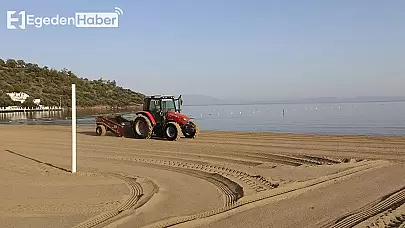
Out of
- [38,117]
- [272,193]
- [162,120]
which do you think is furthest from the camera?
[38,117]

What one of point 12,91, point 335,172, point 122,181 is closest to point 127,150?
point 122,181

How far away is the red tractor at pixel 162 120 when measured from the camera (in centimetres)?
1936

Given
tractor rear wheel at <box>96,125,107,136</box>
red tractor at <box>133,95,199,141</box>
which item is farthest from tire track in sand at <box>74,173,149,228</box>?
tractor rear wheel at <box>96,125,107,136</box>

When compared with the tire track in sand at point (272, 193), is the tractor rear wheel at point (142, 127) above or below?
above

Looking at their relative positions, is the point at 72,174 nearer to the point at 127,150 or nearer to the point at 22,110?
the point at 127,150

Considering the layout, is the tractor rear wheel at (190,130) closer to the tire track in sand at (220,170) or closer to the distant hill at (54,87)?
the tire track in sand at (220,170)

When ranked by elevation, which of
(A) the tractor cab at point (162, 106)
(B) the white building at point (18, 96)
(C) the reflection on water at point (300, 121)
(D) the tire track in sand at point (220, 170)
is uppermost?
(B) the white building at point (18, 96)

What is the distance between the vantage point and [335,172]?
420 inches

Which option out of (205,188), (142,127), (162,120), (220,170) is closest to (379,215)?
(205,188)

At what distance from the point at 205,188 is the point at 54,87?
9685 centimetres

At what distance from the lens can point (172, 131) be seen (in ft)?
62.3

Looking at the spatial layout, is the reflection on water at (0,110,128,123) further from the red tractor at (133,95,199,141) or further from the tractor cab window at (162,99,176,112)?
the tractor cab window at (162,99,176,112)

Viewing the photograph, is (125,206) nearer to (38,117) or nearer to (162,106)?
(162,106)

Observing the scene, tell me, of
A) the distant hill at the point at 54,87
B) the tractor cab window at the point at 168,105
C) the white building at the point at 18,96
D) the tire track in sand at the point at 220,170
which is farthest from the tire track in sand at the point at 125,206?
the white building at the point at 18,96
